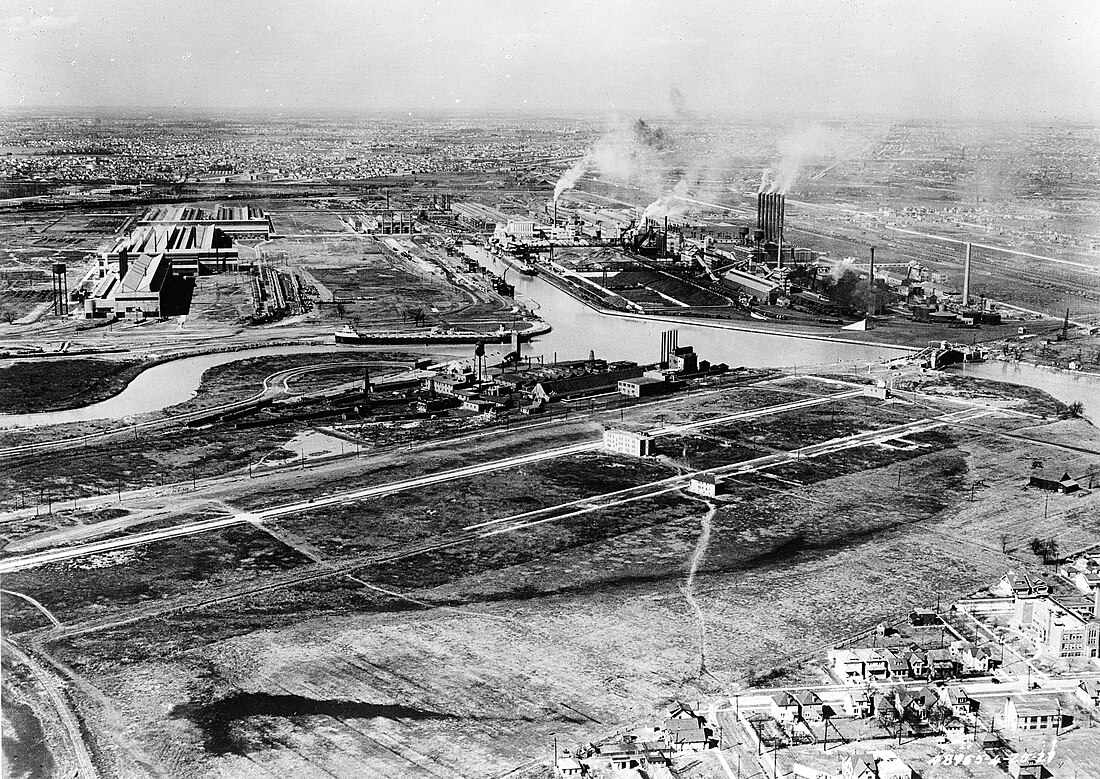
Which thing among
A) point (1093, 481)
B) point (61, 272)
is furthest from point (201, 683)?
point (61, 272)

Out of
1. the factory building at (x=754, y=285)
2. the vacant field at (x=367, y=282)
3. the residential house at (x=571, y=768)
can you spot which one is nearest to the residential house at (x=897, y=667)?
the residential house at (x=571, y=768)

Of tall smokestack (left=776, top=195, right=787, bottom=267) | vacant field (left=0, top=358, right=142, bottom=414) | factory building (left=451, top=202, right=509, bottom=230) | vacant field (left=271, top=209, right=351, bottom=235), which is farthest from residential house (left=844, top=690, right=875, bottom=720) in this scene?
factory building (left=451, top=202, right=509, bottom=230)

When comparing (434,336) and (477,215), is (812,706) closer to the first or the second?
(434,336)

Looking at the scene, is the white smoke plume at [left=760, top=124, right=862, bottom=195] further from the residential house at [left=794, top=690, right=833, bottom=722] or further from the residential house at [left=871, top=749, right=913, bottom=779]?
the residential house at [left=871, top=749, right=913, bottom=779]

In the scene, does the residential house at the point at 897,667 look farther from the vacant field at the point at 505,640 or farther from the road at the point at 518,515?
the road at the point at 518,515

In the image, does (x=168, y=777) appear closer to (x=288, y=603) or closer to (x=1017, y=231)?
(x=288, y=603)

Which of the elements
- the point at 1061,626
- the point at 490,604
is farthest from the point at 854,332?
the point at 490,604
